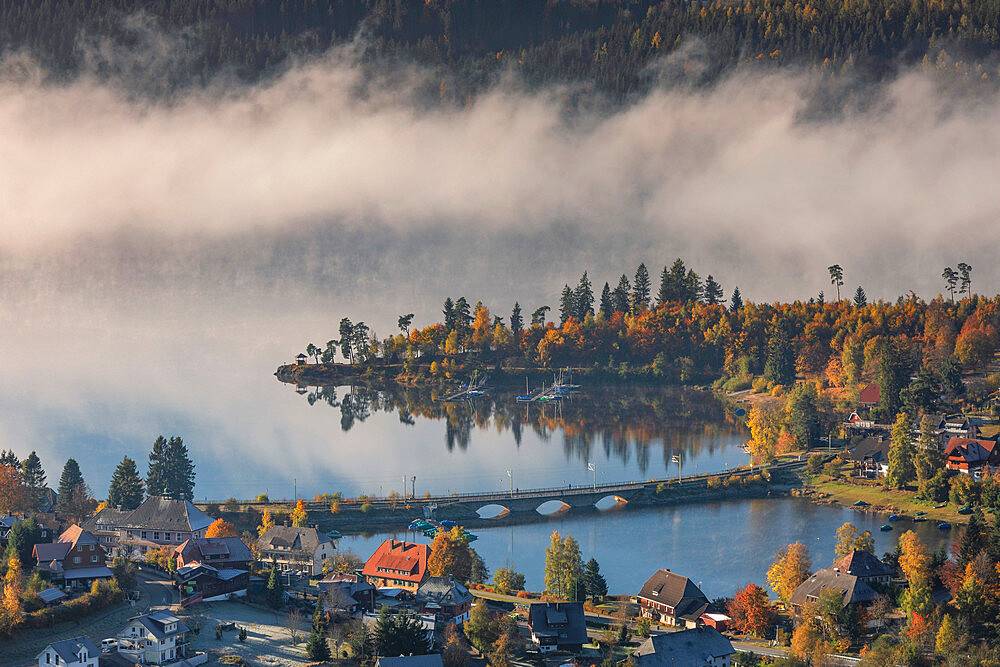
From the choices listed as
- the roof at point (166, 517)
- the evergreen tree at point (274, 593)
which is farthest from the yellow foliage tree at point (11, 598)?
the roof at point (166, 517)

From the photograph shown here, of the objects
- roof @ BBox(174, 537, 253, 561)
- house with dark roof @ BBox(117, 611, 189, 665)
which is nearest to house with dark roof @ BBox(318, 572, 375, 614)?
roof @ BBox(174, 537, 253, 561)


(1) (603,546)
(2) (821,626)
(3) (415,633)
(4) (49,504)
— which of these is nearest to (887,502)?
(1) (603,546)

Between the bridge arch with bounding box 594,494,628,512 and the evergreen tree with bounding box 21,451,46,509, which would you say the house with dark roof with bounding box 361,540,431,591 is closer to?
the evergreen tree with bounding box 21,451,46,509

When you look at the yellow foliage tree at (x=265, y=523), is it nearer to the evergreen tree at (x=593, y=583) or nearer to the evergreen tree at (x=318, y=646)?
the evergreen tree at (x=593, y=583)

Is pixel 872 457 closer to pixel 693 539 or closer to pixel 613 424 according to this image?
pixel 693 539

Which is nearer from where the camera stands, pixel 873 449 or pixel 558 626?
pixel 558 626

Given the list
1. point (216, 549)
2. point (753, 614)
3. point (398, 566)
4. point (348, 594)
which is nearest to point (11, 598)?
point (216, 549)
